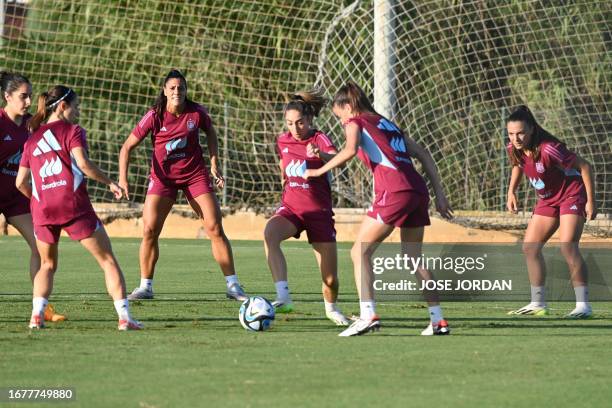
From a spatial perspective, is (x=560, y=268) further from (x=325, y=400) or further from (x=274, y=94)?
(x=274, y=94)

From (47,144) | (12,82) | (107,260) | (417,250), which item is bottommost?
(107,260)

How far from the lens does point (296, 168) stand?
10477 millimetres

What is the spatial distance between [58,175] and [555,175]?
444cm

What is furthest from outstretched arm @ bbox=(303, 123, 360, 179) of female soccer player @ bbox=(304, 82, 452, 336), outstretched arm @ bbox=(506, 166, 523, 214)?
outstretched arm @ bbox=(506, 166, 523, 214)

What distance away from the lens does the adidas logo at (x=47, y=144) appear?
8.97 m

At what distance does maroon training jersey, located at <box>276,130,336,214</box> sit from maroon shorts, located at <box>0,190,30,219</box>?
2159 mm

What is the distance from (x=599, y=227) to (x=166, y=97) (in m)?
9.07

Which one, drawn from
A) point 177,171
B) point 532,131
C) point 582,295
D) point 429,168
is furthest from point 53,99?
point 582,295

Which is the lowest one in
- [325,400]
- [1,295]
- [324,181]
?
[1,295]

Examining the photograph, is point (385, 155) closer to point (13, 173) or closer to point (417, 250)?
point (417, 250)

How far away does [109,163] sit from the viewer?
850 inches

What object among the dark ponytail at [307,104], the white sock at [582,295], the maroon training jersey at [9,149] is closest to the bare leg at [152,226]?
the maroon training jersey at [9,149]

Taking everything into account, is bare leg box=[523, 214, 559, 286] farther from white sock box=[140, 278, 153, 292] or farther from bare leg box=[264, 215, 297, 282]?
white sock box=[140, 278, 153, 292]

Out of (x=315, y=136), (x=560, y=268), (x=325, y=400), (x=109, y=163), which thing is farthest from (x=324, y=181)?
(x=109, y=163)
